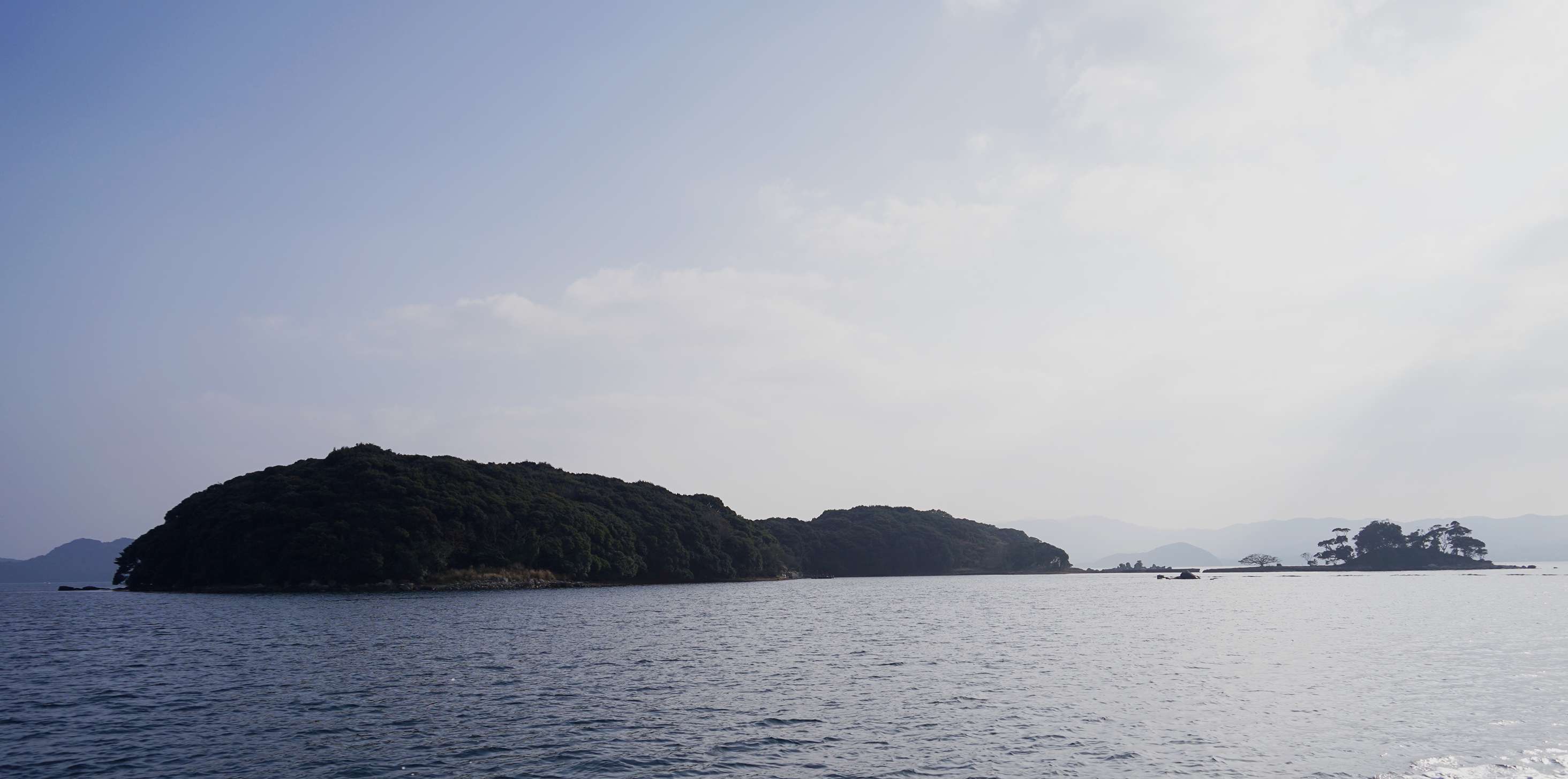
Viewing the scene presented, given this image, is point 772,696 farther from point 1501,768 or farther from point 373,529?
point 373,529

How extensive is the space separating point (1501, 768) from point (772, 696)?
22.5 metres

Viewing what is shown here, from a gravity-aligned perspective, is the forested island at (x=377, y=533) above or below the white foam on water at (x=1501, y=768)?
above

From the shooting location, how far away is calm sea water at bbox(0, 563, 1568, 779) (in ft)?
75.9

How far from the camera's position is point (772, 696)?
109 ft

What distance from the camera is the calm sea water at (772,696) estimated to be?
2312cm

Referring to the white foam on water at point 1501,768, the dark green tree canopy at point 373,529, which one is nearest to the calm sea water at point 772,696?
the white foam on water at point 1501,768

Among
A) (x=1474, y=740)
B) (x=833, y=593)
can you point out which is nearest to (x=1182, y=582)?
(x=833, y=593)

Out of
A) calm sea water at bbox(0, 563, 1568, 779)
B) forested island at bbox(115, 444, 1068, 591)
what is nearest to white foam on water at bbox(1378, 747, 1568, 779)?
calm sea water at bbox(0, 563, 1568, 779)

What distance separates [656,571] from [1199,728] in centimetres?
14047

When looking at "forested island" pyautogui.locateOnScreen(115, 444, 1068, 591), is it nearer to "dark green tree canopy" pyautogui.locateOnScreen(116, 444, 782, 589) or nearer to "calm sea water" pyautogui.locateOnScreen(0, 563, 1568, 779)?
"dark green tree canopy" pyautogui.locateOnScreen(116, 444, 782, 589)

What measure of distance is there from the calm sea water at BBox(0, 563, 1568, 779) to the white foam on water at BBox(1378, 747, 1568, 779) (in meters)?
0.12

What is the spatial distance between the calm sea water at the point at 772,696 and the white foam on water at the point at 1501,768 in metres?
0.12

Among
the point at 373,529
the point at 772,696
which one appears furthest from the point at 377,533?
the point at 772,696

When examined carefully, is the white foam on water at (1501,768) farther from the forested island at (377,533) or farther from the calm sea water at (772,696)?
the forested island at (377,533)
